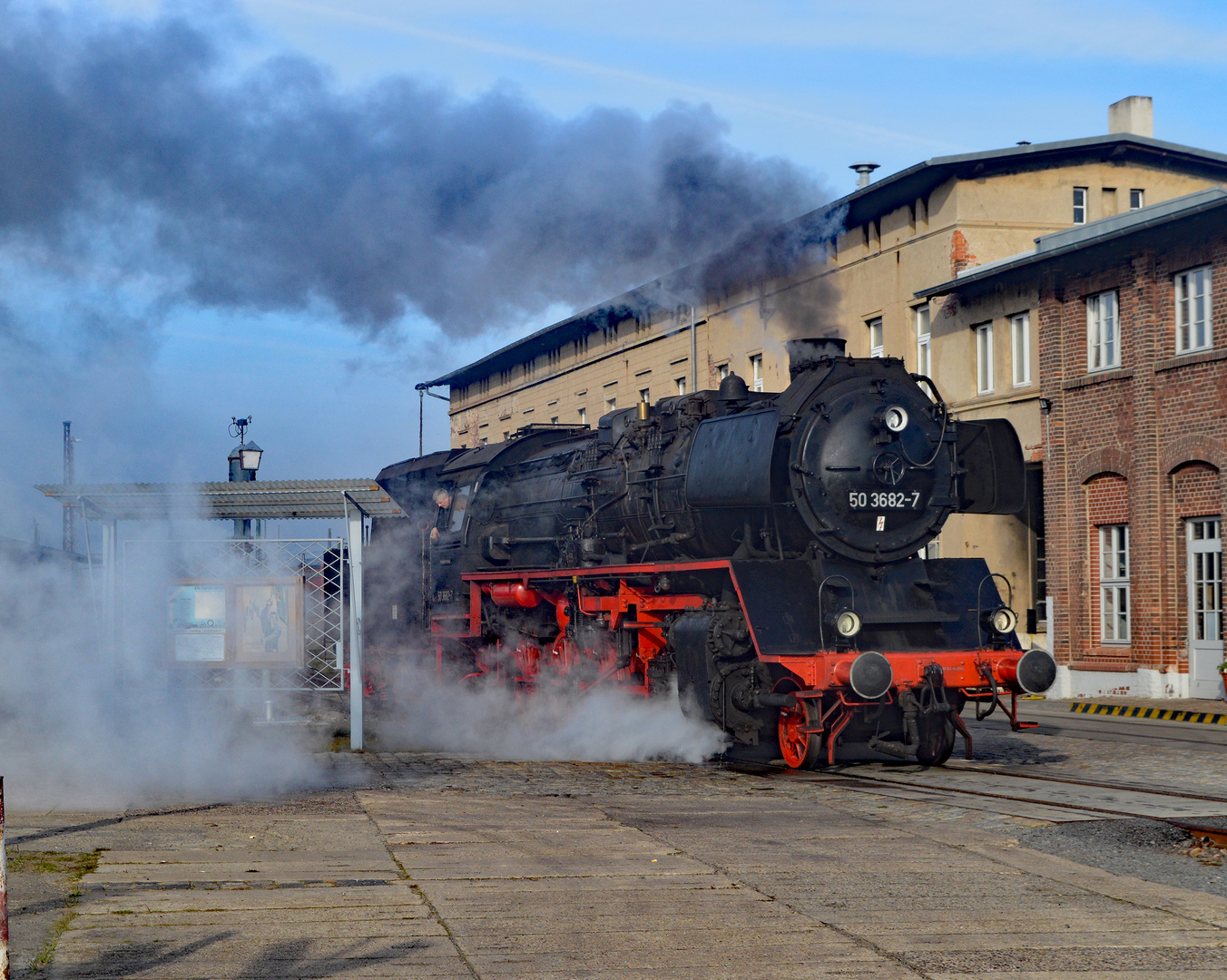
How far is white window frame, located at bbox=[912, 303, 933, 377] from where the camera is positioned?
26297mm

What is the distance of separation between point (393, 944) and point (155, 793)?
195 inches

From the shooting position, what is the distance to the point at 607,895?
21.4ft

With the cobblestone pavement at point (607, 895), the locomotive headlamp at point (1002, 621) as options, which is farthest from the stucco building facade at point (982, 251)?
the cobblestone pavement at point (607, 895)

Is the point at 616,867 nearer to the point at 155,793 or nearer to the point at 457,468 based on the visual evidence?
the point at 155,793

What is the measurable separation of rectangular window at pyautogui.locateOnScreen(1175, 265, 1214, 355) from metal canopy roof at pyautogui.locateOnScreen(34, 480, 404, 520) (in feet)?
42.3

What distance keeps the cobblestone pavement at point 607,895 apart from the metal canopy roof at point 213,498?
3388mm

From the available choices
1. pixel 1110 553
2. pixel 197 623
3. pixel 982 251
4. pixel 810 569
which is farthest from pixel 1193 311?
pixel 197 623

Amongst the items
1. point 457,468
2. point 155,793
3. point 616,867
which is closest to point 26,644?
point 155,793

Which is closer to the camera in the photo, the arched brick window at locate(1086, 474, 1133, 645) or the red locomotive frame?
the red locomotive frame

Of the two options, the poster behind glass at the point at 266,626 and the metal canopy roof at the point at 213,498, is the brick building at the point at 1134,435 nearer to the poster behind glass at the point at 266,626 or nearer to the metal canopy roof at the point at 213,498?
the metal canopy roof at the point at 213,498

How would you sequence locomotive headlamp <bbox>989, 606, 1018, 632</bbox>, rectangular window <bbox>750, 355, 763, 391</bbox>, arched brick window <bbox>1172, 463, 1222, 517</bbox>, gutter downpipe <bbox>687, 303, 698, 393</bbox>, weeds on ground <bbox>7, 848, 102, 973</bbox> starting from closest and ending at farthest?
weeds on ground <bbox>7, 848, 102, 973</bbox> < locomotive headlamp <bbox>989, 606, 1018, 632</bbox> < arched brick window <bbox>1172, 463, 1222, 517</bbox> < gutter downpipe <bbox>687, 303, 698, 393</bbox> < rectangular window <bbox>750, 355, 763, 391</bbox>

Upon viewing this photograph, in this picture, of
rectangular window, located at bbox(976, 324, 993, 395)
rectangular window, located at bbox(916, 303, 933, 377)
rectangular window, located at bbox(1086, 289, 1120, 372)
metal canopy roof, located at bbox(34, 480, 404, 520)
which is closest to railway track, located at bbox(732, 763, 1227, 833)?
metal canopy roof, located at bbox(34, 480, 404, 520)

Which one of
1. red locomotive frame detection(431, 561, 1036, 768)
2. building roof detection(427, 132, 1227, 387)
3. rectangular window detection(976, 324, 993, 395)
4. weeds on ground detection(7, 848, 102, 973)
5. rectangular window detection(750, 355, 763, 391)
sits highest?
building roof detection(427, 132, 1227, 387)

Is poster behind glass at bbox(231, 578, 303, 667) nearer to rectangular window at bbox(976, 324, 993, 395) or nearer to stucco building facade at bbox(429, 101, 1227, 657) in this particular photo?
stucco building facade at bbox(429, 101, 1227, 657)
